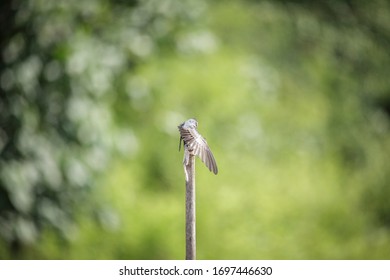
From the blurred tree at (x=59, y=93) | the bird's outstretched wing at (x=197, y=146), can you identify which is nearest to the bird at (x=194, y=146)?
the bird's outstretched wing at (x=197, y=146)

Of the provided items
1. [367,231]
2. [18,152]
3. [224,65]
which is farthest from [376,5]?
[18,152]

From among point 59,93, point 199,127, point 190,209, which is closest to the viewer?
point 190,209

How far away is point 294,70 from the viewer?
2602 mm

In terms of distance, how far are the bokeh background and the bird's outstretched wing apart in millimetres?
794

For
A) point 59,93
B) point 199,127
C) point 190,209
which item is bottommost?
point 190,209

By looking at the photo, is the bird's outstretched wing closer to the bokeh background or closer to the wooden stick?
the wooden stick

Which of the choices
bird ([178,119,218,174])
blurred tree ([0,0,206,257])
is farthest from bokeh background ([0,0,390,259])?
bird ([178,119,218,174])

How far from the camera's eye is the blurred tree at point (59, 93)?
4.28 ft

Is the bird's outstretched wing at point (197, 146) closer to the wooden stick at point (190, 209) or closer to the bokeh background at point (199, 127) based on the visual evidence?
the wooden stick at point (190, 209)

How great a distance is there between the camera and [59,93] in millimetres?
1359

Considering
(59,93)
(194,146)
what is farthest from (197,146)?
(59,93)

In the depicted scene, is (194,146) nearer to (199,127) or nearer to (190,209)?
(190,209)

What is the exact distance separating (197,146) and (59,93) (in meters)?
0.91

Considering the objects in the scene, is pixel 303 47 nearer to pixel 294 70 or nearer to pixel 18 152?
pixel 294 70
